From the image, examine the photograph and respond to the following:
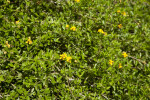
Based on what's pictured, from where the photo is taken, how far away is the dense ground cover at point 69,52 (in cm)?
213

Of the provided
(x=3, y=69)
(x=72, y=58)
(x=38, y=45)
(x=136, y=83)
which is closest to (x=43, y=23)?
(x=38, y=45)

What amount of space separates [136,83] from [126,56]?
47cm

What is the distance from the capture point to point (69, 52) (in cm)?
254

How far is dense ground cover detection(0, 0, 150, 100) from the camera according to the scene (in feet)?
7.00

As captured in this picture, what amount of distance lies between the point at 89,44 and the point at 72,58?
1.22 ft

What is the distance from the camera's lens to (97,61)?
8.29 feet

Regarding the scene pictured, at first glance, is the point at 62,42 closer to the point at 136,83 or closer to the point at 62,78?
the point at 62,78

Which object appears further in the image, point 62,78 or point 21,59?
point 62,78

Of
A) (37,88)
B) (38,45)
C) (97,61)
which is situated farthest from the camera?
(97,61)

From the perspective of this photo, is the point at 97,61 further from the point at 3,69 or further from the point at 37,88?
the point at 3,69

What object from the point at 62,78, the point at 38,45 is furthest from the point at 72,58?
the point at 38,45

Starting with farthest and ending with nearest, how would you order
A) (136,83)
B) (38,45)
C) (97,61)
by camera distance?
(136,83) → (97,61) → (38,45)


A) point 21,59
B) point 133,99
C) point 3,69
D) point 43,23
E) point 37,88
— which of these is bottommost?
point 133,99

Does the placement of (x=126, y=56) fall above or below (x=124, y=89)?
above
